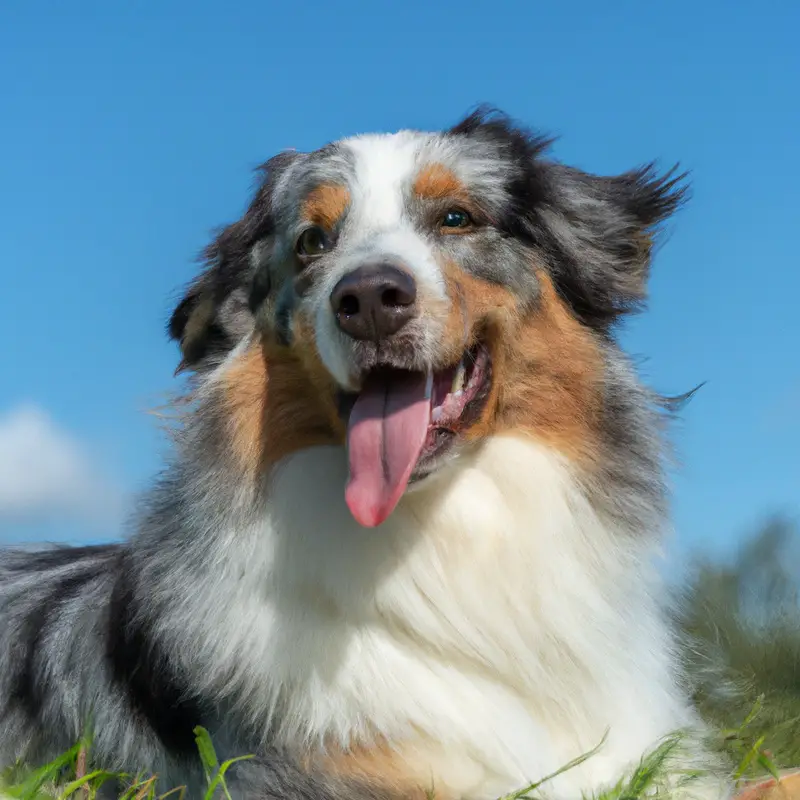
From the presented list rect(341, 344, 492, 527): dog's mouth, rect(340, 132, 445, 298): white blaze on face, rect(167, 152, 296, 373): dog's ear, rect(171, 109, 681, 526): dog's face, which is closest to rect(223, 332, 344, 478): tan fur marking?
rect(171, 109, 681, 526): dog's face

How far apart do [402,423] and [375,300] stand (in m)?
0.52

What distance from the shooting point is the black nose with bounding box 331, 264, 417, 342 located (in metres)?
4.07

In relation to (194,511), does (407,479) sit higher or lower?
higher

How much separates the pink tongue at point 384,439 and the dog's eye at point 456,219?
727mm

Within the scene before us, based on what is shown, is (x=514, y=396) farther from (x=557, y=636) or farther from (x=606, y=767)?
(x=606, y=767)

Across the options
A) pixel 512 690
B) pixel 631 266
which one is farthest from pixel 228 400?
pixel 631 266

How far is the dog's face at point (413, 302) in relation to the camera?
4234 millimetres

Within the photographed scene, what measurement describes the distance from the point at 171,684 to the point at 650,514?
2199mm

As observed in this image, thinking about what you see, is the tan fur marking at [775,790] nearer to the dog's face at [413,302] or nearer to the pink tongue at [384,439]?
the dog's face at [413,302]

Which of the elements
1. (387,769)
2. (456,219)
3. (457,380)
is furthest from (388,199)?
(387,769)

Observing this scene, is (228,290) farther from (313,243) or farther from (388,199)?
(388,199)

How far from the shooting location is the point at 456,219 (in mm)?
4676

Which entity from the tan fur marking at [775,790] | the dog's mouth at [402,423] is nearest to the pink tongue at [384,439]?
the dog's mouth at [402,423]

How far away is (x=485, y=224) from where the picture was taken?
474cm
